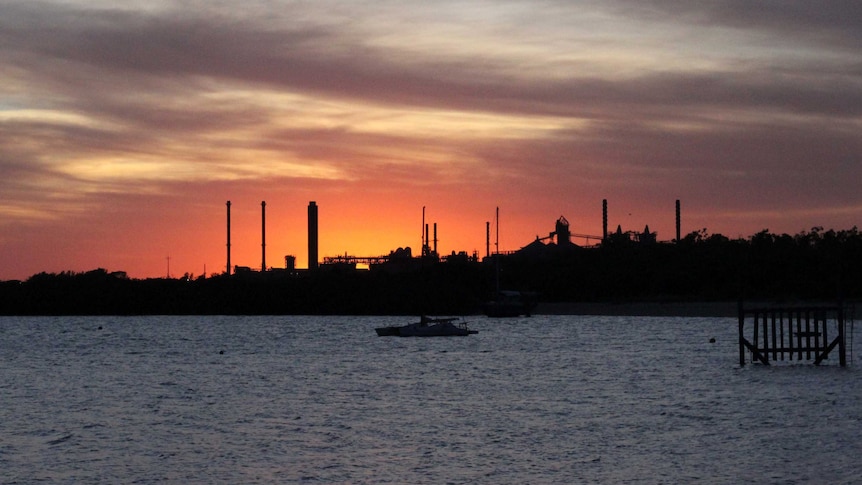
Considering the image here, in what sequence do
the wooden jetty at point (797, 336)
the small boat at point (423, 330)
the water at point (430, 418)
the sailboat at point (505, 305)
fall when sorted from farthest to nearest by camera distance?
the sailboat at point (505, 305) → the small boat at point (423, 330) → the wooden jetty at point (797, 336) → the water at point (430, 418)

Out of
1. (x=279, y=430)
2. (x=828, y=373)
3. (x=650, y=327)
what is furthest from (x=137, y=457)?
(x=650, y=327)

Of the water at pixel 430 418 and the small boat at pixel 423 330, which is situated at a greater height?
the small boat at pixel 423 330

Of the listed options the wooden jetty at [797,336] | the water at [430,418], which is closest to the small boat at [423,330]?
the water at [430,418]

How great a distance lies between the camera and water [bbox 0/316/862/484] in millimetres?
38438

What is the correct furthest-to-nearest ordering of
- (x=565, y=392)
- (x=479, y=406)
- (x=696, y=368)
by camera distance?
1. (x=696, y=368)
2. (x=565, y=392)
3. (x=479, y=406)

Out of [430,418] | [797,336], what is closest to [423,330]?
[797,336]

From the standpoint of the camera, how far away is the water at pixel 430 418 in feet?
126

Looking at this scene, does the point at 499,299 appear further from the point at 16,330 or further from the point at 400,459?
the point at 400,459

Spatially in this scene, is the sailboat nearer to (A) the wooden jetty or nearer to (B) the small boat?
(B) the small boat

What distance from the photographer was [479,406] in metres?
58.2

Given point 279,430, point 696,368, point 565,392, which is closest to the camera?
point 279,430

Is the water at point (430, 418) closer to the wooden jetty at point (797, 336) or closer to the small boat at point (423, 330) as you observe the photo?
the wooden jetty at point (797, 336)

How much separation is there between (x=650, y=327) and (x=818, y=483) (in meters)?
132

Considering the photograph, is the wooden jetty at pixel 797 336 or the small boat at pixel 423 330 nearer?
the wooden jetty at pixel 797 336
